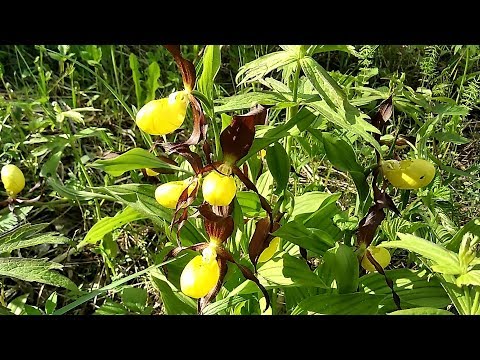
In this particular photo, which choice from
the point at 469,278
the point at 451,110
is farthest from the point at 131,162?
the point at 451,110

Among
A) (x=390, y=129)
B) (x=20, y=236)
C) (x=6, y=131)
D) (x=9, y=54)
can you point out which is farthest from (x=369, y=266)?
(x=9, y=54)

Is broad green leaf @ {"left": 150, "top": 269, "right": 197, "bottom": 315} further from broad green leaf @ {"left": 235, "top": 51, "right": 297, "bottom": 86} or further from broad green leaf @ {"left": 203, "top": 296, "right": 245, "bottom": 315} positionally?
broad green leaf @ {"left": 235, "top": 51, "right": 297, "bottom": 86}

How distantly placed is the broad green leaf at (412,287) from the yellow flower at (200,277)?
35 centimetres

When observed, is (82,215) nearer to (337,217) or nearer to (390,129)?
(337,217)

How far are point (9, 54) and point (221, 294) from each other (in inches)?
59.4

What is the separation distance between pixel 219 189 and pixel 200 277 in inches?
6.9

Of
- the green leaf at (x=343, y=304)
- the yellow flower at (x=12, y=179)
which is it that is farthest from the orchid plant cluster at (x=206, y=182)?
the yellow flower at (x=12, y=179)

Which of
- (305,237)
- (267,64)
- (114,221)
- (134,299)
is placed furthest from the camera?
(134,299)

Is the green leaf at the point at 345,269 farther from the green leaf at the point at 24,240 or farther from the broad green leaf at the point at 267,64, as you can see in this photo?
the green leaf at the point at 24,240

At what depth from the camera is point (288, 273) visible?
3.23 ft

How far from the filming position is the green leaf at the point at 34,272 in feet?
2.61

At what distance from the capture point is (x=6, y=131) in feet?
5.95

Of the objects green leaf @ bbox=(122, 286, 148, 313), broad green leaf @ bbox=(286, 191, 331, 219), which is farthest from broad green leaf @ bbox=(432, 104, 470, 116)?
green leaf @ bbox=(122, 286, 148, 313)

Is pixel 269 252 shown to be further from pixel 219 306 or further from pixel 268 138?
pixel 268 138
